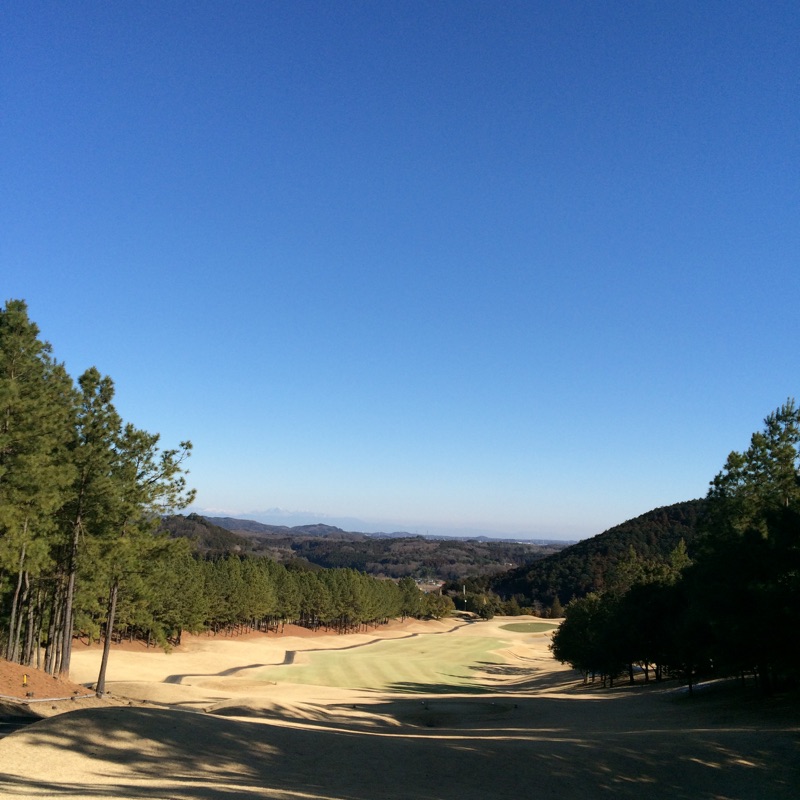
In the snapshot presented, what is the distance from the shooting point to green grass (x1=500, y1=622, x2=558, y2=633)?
108025mm

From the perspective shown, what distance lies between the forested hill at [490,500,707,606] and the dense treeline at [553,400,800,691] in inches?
5029

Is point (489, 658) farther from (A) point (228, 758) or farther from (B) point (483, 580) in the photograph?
(B) point (483, 580)

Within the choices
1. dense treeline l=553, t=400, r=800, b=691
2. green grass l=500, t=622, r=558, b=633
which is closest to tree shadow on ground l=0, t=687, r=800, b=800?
dense treeline l=553, t=400, r=800, b=691

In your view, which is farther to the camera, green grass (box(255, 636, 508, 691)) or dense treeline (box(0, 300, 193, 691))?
green grass (box(255, 636, 508, 691))

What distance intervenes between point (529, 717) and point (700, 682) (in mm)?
15185

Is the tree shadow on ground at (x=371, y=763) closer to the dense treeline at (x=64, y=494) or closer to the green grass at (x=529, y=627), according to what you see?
the dense treeline at (x=64, y=494)

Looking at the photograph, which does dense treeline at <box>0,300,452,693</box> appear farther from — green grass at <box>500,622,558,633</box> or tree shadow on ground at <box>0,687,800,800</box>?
green grass at <box>500,622,558,633</box>

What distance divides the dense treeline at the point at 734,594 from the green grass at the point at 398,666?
46.4 ft

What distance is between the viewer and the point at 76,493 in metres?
25.6

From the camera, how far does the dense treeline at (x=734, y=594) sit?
19.9 meters

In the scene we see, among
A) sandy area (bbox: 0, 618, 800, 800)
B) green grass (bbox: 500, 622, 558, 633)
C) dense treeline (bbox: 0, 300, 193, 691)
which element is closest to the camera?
sandy area (bbox: 0, 618, 800, 800)

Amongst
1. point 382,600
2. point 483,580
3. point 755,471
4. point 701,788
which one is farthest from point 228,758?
point 483,580

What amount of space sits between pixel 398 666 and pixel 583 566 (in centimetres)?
13008

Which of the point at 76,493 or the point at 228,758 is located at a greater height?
the point at 76,493
